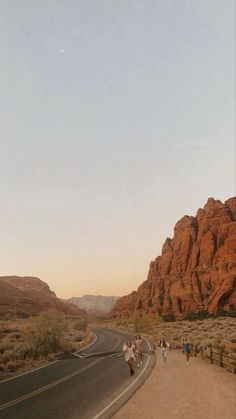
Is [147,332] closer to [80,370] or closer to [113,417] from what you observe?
[80,370]

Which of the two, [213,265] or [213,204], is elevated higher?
[213,204]

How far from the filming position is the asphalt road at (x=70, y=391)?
12203mm

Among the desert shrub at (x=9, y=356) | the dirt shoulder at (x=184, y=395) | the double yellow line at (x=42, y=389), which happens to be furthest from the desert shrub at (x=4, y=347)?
the dirt shoulder at (x=184, y=395)

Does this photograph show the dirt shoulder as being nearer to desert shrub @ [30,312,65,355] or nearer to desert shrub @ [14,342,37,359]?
desert shrub @ [14,342,37,359]

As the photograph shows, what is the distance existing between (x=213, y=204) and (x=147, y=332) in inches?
3145

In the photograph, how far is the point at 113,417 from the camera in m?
11.5

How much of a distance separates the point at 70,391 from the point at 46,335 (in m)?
16.7

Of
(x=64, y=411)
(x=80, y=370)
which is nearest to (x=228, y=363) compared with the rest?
(x=80, y=370)

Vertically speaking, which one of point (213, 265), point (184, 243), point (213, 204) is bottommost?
point (213, 265)

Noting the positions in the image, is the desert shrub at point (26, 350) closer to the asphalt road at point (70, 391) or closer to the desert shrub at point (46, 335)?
the desert shrub at point (46, 335)

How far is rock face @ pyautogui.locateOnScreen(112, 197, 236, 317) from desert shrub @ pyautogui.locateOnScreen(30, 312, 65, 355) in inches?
2590

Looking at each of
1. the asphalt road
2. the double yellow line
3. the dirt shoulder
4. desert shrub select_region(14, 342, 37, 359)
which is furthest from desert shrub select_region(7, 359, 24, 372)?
the dirt shoulder

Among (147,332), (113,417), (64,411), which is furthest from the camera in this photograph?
(147,332)

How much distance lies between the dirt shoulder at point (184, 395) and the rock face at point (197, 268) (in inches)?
2857
